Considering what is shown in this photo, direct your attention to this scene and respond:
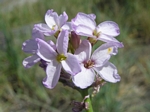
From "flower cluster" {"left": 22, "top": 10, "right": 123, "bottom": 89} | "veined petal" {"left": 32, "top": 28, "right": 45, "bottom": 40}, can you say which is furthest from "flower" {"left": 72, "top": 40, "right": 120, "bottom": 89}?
"veined petal" {"left": 32, "top": 28, "right": 45, "bottom": 40}

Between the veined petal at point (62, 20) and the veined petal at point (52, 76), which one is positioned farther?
the veined petal at point (62, 20)

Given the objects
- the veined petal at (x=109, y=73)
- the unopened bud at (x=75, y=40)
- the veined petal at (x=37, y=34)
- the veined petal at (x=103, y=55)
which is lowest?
the veined petal at (x=109, y=73)

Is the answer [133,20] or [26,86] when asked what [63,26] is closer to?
[26,86]

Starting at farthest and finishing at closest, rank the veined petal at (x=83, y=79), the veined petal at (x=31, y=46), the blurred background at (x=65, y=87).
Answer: the blurred background at (x=65, y=87), the veined petal at (x=31, y=46), the veined petal at (x=83, y=79)

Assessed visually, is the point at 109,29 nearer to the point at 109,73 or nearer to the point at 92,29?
the point at 92,29

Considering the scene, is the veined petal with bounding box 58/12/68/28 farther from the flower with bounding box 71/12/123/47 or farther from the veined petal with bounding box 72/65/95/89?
the veined petal with bounding box 72/65/95/89

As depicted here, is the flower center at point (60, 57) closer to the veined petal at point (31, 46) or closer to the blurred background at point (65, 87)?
the veined petal at point (31, 46)

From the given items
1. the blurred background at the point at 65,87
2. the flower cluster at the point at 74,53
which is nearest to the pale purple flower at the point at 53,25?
the flower cluster at the point at 74,53

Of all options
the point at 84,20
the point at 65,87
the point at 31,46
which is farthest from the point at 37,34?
the point at 65,87

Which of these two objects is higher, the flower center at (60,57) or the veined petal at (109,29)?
the flower center at (60,57)
